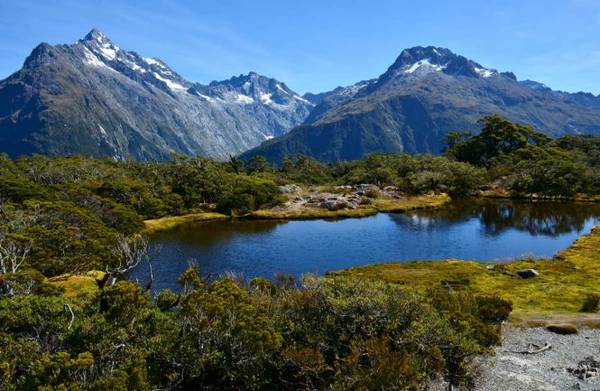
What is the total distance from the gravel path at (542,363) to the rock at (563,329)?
1.67 ft

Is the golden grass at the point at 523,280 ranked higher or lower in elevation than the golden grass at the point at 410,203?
lower

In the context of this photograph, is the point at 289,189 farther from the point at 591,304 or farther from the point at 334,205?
the point at 591,304

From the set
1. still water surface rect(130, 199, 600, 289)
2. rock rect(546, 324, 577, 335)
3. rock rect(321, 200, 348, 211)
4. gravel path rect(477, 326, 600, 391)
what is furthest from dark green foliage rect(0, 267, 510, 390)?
rock rect(321, 200, 348, 211)

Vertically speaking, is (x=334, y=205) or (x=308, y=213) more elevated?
(x=334, y=205)

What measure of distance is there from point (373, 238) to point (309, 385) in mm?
66427

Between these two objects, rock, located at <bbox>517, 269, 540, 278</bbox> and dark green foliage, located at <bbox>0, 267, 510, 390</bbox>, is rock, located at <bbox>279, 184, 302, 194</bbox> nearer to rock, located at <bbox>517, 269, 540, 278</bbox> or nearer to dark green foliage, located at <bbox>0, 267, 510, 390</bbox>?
rock, located at <bbox>517, 269, 540, 278</bbox>

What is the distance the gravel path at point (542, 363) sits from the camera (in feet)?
95.8

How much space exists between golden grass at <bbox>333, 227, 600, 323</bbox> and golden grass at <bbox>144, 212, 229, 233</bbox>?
51962 millimetres

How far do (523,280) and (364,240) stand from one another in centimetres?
3624

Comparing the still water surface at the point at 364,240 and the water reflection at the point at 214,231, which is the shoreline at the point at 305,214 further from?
the still water surface at the point at 364,240

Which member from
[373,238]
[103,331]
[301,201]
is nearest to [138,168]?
[301,201]

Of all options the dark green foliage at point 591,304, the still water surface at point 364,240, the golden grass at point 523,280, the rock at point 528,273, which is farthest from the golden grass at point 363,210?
the dark green foliage at point 591,304

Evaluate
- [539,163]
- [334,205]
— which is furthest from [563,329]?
[539,163]

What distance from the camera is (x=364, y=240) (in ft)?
299
